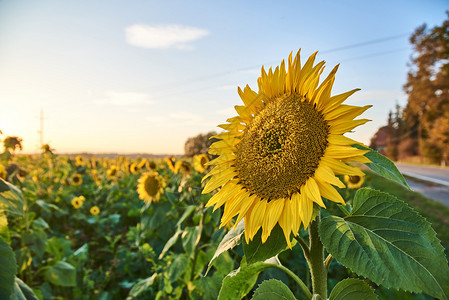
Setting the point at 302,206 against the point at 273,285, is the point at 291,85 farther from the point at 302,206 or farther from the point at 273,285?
the point at 273,285

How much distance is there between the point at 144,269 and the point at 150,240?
0.39 m

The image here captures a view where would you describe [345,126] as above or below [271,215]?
above

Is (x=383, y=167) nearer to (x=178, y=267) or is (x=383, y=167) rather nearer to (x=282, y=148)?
(x=282, y=148)

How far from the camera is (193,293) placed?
238 centimetres

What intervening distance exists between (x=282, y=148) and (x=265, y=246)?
10.7 inches

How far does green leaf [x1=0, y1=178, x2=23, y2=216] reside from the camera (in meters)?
1.45

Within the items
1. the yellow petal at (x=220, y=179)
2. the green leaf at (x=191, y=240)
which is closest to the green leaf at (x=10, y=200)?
the yellow petal at (x=220, y=179)

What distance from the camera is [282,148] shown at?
3.10 feet

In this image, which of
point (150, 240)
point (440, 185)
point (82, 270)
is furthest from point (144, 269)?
point (440, 185)

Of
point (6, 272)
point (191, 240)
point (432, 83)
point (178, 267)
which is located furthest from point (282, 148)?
point (432, 83)

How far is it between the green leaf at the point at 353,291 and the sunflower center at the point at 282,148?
11.1 inches

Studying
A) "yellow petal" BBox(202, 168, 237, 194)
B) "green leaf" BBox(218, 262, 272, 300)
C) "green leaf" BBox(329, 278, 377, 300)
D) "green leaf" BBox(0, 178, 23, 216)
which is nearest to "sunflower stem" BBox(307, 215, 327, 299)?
"green leaf" BBox(329, 278, 377, 300)

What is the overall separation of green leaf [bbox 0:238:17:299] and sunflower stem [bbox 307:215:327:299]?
1080 mm

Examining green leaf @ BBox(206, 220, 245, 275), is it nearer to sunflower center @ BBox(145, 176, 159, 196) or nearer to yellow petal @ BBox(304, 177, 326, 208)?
yellow petal @ BBox(304, 177, 326, 208)
